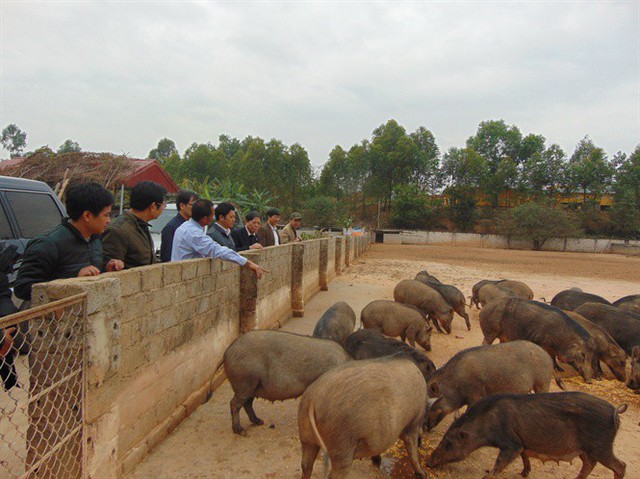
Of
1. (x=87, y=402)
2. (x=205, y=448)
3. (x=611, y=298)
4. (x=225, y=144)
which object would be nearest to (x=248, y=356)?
(x=205, y=448)

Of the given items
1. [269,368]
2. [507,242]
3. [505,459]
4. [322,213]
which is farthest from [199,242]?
[507,242]

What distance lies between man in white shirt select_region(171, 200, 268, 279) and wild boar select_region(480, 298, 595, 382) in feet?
13.8

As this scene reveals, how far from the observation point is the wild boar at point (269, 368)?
4012 millimetres

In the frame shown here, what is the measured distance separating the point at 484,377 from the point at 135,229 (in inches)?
149

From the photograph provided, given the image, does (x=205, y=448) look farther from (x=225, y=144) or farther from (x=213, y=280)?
(x=225, y=144)

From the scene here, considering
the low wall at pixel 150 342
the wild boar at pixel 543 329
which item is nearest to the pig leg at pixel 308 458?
the low wall at pixel 150 342

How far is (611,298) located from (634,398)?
908 cm

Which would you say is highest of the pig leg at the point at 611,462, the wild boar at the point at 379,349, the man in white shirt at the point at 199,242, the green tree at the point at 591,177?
the green tree at the point at 591,177

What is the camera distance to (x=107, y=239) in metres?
3.57

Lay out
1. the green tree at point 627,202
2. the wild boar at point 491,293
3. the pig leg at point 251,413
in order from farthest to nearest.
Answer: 1. the green tree at point 627,202
2. the wild boar at point 491,293
3. the pig leg at point 251,413

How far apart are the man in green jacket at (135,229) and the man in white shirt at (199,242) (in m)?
0.73

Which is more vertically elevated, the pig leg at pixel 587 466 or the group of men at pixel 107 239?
the group of men at pixel 107 239

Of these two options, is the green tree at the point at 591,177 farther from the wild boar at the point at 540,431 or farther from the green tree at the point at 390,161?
the wild boar at the point at 540,431

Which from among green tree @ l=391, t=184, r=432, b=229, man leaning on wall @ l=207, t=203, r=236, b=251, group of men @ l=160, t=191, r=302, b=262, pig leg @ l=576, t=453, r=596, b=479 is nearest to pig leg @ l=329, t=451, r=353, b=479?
pig leg @ l=576, t=453, r=596, b=479
